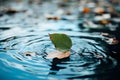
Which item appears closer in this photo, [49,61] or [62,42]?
[49,61]

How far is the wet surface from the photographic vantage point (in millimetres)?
1640

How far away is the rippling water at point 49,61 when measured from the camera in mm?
1616

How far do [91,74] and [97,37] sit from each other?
34.9 inches

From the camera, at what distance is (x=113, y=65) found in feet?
5.83

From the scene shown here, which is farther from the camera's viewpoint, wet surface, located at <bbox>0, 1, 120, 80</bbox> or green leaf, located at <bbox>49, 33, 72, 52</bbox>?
green leaf, located at <bbox>49, 33, 72, 52</bbox>

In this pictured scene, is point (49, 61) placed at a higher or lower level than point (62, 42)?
lower

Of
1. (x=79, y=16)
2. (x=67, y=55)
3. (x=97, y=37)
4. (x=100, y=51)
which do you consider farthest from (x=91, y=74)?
(x=79, y=16)

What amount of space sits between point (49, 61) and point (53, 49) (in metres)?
0.23

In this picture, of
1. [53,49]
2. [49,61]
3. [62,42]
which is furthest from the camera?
[53,49]

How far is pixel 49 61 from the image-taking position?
1.80 meters

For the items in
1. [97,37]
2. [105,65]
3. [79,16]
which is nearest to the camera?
[105,65]

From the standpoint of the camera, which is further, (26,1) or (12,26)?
(26,1)

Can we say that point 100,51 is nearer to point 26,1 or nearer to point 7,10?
point 7,10

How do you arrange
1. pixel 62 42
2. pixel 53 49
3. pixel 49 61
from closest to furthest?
pixel 49 61 → pixel 62 42 → pixel 53 49
